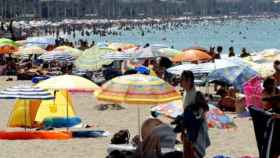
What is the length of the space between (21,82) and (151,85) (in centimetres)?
1378

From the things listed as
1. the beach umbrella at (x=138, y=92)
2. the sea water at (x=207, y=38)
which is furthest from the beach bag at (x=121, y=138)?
the sea water at (x=207, y=38)

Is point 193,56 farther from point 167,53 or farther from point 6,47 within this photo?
point 6,47

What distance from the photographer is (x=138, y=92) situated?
9.02 m

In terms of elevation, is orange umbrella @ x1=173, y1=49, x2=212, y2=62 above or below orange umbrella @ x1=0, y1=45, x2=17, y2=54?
above

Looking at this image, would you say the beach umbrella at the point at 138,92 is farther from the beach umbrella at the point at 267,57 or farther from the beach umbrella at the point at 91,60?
the beach umbrella at the point at 91,60

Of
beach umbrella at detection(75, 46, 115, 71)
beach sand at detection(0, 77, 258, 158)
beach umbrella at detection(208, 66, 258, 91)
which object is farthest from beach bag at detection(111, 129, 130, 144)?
beach umbrella at detection(75, 46, 115, 71)

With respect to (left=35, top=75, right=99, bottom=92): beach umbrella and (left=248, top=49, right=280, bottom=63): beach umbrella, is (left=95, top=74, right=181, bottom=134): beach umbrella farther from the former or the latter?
(left=248, top=49, right=280, bottom=63): beach umbrella

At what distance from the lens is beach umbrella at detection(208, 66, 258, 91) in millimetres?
13898

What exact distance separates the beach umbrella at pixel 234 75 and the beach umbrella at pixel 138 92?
4902 mm

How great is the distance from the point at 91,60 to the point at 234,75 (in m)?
6.78

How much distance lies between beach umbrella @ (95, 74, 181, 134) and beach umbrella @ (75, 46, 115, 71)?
10.3 metres

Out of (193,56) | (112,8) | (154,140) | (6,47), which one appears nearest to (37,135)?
(154,140)

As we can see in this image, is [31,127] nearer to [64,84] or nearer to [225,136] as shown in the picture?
[64,84]

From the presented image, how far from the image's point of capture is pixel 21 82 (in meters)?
22.3
